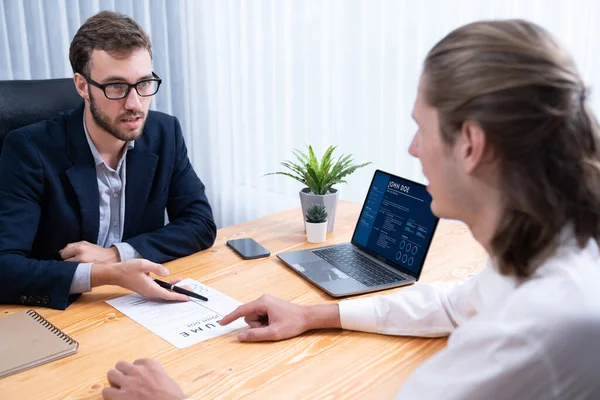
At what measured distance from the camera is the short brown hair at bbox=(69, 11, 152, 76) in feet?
5.24

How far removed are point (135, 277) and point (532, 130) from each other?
91 cm

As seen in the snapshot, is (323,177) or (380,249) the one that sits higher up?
(323,177)

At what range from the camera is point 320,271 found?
1.45m

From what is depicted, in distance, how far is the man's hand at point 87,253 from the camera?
58.8 inches

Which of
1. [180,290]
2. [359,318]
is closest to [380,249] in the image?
[359,318]

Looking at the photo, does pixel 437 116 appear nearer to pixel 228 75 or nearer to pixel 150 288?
pixel 150 288

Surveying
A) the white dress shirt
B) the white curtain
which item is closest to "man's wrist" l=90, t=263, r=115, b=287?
the white dress shirt

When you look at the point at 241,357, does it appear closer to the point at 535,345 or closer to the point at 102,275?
the point at 102,275

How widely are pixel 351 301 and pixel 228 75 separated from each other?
6.06 ft

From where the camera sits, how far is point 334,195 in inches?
67.3

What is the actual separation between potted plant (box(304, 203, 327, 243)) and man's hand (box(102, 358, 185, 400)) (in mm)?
766

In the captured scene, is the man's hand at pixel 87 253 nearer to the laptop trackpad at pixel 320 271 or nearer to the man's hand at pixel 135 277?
the man's hand at pixel 135 277

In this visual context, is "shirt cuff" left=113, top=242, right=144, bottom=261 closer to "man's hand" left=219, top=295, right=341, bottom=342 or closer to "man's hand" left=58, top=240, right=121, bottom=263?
"man's hand" left=58, top=240, right=121, bottom=263

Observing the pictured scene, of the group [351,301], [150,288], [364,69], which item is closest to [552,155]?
[351,301]
